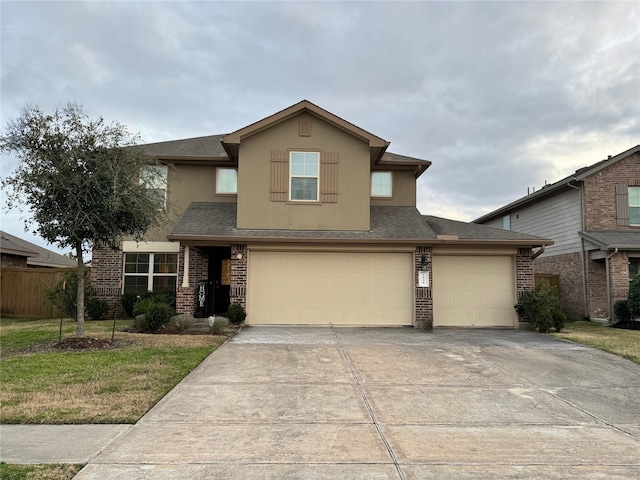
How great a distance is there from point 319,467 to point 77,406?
341cm

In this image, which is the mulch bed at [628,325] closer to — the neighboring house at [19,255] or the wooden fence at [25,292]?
the wooden fence at [25,292]

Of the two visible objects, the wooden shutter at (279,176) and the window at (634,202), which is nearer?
the wooden shutter at (279,176)

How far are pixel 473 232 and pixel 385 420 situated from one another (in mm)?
10015

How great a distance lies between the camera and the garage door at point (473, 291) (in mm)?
13367

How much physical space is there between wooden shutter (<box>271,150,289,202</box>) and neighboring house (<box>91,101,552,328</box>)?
31 mm

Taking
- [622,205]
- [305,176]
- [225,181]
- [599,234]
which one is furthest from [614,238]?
[225,181]

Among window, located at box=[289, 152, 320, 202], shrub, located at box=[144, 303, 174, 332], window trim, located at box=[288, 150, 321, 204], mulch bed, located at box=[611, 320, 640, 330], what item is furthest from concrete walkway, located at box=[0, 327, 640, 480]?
mulch bed, located at box=[611, 320, 640, 330]

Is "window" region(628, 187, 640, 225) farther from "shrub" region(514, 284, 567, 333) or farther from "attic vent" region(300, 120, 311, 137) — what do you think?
"attic vent" region(300, 120, 311, 137)

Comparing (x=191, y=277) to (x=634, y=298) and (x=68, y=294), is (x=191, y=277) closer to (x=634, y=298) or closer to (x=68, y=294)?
(x=68, y=294)

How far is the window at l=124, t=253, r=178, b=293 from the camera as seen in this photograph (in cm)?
1501

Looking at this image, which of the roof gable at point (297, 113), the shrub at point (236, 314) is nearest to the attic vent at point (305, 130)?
the roof gable at point (297, 113)

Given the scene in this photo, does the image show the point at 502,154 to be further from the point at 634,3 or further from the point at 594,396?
the point at 594,396

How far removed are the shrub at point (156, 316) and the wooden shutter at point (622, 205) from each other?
1609 centimetres

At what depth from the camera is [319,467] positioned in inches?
151
